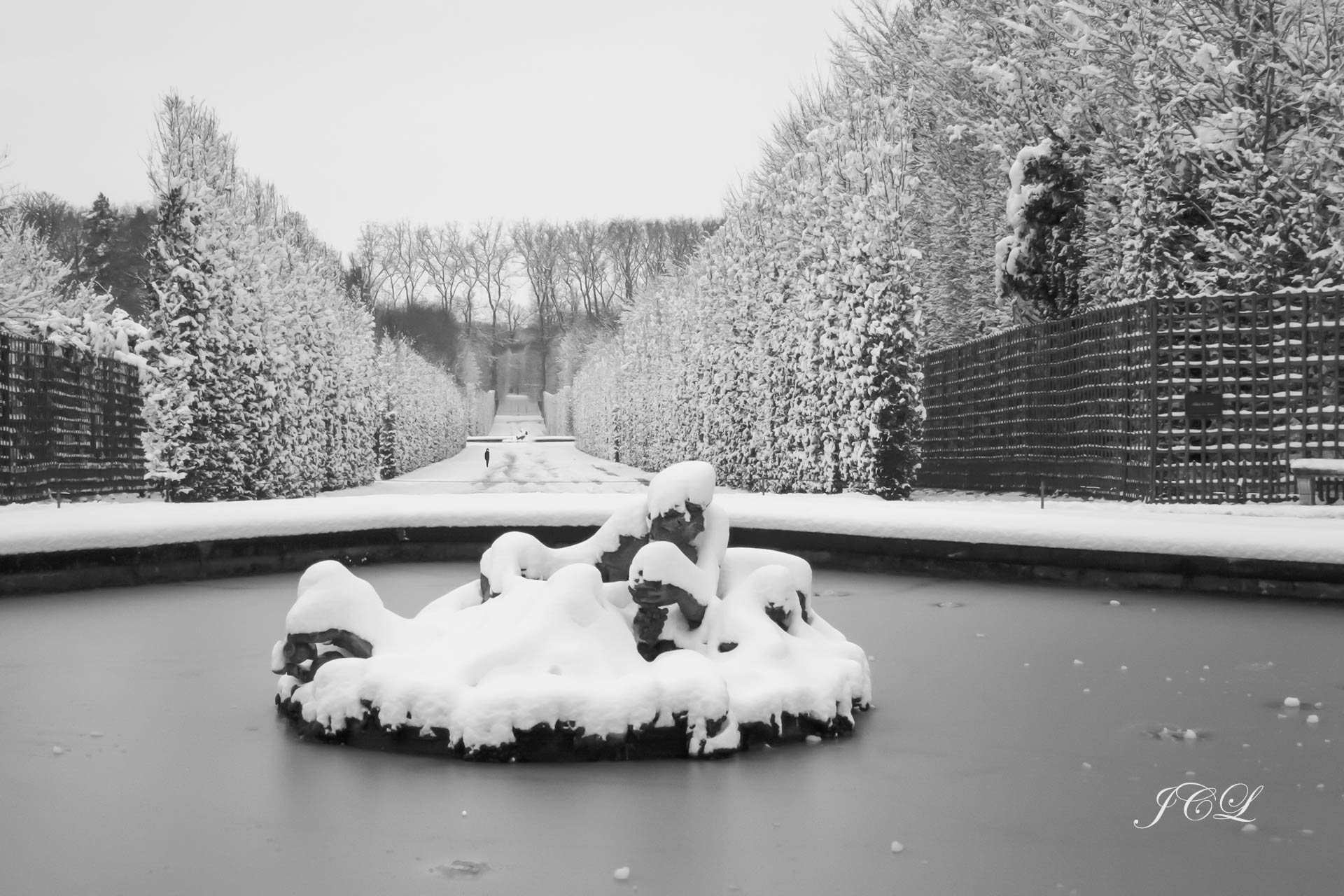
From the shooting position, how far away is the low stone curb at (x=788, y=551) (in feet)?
30.0

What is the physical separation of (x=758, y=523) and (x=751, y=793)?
6.77 meters

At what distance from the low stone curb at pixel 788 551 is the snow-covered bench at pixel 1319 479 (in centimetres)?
446

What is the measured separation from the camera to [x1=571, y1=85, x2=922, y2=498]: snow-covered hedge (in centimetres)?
1900

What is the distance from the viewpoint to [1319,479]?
13.2 metres

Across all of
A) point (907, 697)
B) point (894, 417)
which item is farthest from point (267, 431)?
point (907, 697)

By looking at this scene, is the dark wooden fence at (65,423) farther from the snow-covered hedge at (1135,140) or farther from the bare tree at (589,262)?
the bare tree at (589,262)

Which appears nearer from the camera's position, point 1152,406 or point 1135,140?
point 1152,406

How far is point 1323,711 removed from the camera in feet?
18.0

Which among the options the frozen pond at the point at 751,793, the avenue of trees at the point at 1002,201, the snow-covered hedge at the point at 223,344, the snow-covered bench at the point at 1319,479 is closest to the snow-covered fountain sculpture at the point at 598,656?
the frozen pond at the point at 751,793

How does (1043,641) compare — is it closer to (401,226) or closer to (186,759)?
(186,759)

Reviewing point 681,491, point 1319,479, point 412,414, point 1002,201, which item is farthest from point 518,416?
point 681,491

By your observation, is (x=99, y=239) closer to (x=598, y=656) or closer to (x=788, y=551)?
(x=788, y=551)

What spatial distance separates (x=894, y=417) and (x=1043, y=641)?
11.6m
